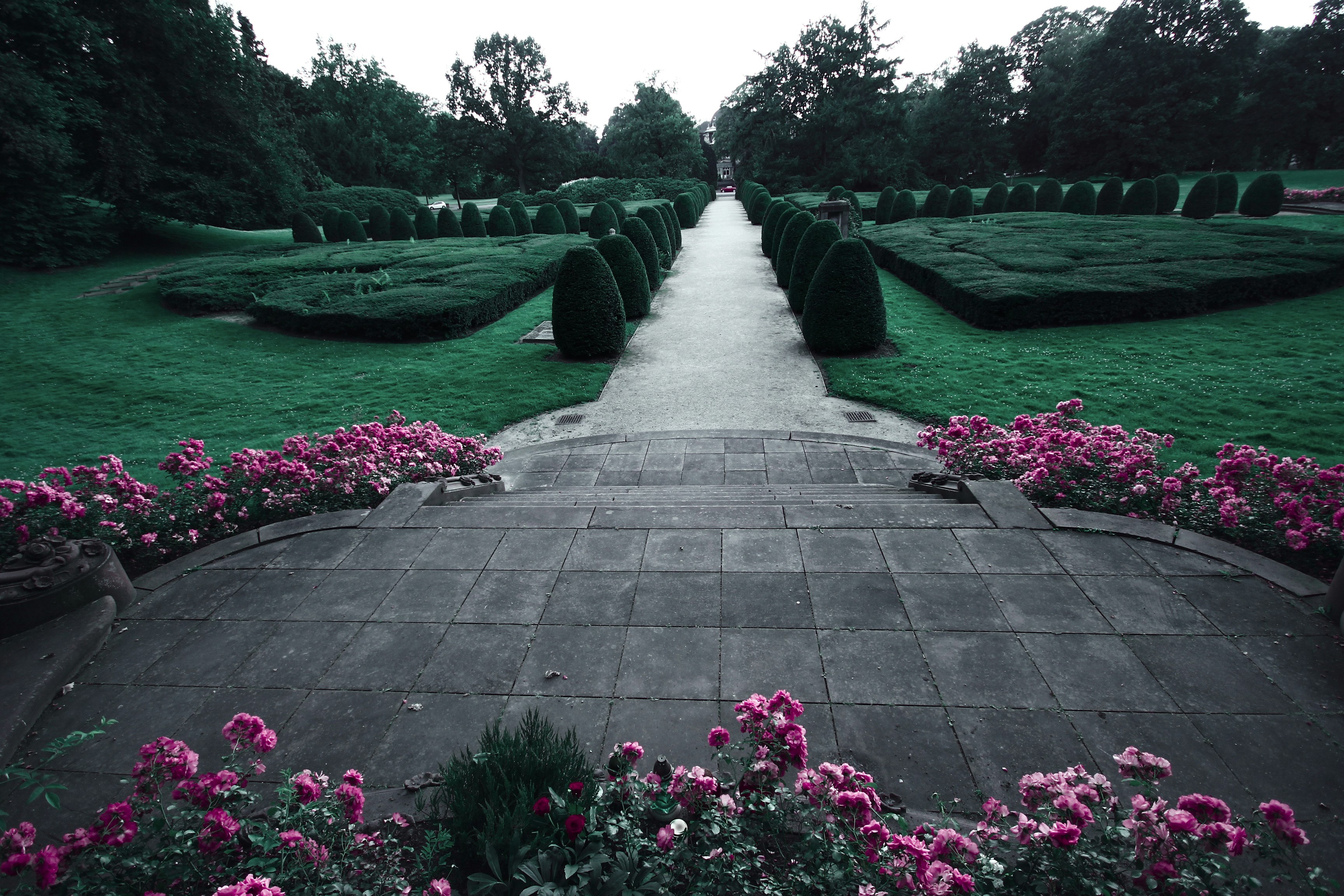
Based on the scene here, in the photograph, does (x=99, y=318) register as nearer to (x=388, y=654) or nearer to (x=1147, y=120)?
(x=388, y=654)

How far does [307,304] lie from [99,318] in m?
5.21

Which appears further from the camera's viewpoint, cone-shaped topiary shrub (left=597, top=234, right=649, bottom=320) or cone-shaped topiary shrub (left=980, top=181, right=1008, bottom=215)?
cone-shaped topiary shrub (left=980, top=181, right=1008, bottom=215)

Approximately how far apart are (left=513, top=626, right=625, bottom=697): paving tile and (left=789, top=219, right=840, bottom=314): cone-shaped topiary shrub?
1057 cm

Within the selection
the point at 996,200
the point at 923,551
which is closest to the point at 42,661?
the point at 923,551

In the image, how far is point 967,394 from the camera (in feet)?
27.9

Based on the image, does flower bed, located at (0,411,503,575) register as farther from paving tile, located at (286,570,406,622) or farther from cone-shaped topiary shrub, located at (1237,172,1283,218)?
cone-shaped topiary shrub, located at (1237,172,1283,218)

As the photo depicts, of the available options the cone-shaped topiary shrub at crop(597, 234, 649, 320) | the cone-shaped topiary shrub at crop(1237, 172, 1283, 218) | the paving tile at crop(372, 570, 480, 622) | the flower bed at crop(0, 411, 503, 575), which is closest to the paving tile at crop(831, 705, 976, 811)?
the paving tile at crop(372, 570, 480, 622)

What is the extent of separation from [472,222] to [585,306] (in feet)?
64.7

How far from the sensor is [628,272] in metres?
13.1

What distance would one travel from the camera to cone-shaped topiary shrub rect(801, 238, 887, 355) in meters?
10.2

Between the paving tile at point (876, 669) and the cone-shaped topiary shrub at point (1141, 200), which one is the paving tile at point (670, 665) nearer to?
the paving tile at point (876, 669)

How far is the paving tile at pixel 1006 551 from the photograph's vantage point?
369cm

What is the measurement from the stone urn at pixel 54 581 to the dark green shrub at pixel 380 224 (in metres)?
25.9

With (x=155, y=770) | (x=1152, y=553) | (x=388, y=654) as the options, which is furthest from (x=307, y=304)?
(x=1152, y=553)
